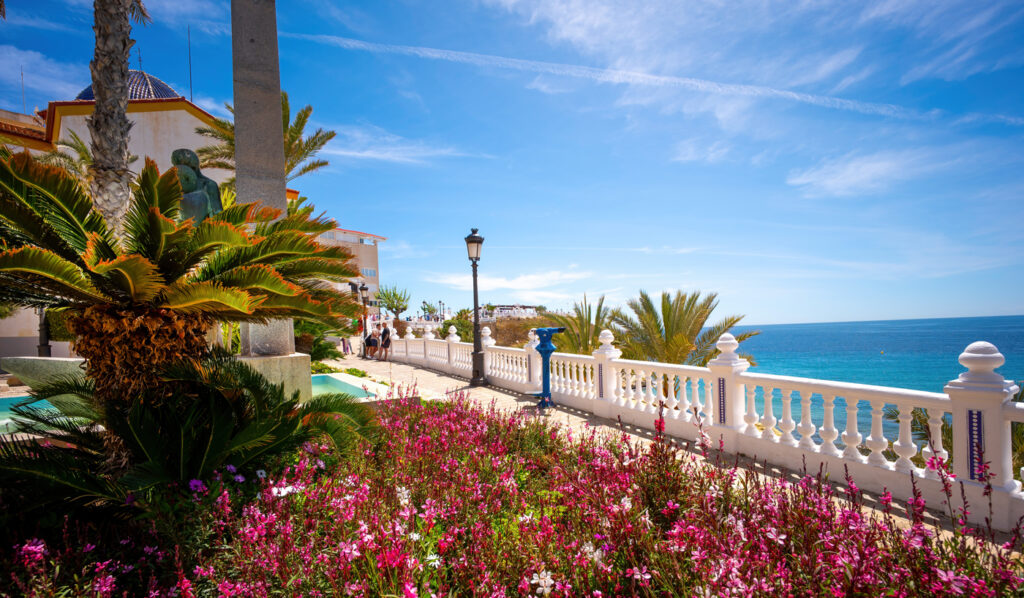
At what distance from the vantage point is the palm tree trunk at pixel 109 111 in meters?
6.23

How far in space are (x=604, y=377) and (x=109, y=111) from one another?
8.34 metres

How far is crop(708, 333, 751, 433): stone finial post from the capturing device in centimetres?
615

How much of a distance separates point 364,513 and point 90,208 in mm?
3166

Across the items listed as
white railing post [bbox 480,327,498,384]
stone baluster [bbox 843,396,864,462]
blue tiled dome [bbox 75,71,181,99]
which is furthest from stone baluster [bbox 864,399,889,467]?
blue tiled dome [bbox 75,71,181,99]

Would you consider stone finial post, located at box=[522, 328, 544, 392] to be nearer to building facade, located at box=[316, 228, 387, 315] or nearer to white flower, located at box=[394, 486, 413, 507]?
white flower, located at box=[394, 486, 413, 507]

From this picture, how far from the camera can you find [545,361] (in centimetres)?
1003

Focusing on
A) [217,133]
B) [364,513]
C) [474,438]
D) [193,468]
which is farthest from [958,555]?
[217,133]

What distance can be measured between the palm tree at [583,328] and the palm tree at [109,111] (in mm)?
11263

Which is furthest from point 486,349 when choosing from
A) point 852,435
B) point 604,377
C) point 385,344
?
point 385,344

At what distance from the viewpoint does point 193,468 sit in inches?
131

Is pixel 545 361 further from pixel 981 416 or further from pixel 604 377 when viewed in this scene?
pixel 981 416

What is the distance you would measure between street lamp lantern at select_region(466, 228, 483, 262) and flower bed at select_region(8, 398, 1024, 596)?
8935 millimetres

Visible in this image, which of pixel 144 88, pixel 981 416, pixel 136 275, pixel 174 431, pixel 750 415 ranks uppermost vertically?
pixel 144 88

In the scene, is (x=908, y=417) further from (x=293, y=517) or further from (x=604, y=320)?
(x=604, y=320)
